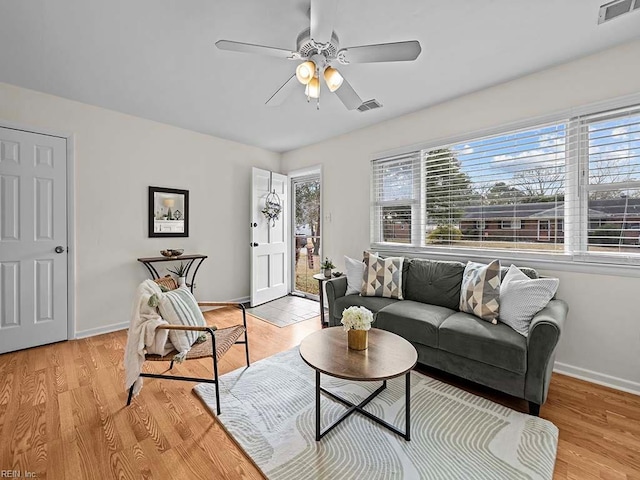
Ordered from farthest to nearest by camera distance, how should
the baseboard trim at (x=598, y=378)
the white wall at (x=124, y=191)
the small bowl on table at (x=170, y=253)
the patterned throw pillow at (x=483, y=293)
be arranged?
the small bowl on table at (x=170, y=253), the white wall at (x=124, y=191), the patterned throw pillow at (x=483, y=293), the baseboard trim at (x=598, y=378)

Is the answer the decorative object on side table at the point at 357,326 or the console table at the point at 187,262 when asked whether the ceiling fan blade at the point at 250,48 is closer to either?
the decorative object on side table at the point at 357,326

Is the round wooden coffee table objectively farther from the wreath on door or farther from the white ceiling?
the wreath on door

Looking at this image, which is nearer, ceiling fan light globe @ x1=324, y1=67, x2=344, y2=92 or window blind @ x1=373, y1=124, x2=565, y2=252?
ceiling fan light globe @ x1=324, y1=67, x2=344, y2=92

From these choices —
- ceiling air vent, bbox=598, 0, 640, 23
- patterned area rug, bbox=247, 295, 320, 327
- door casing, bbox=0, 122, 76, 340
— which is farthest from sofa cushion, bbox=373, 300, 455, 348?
door casing, bbox=0, 122, 76, 340

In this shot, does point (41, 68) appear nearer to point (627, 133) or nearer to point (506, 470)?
point (506, 470)

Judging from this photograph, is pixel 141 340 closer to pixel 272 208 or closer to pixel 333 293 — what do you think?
pixel 333 293

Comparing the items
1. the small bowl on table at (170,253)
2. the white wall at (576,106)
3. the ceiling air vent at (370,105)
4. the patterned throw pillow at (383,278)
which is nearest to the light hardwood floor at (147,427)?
the white wall at (576,106)

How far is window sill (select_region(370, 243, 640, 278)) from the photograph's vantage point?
2219 mm

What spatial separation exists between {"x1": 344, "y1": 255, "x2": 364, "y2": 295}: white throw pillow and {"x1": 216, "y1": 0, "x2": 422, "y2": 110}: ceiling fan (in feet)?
6.02

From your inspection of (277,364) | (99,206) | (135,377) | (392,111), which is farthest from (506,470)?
(99,206)

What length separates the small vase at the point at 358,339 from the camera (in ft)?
6.14

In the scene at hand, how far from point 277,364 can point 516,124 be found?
3.11m

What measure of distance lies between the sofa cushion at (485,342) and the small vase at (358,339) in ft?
2.45

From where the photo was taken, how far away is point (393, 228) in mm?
3713
